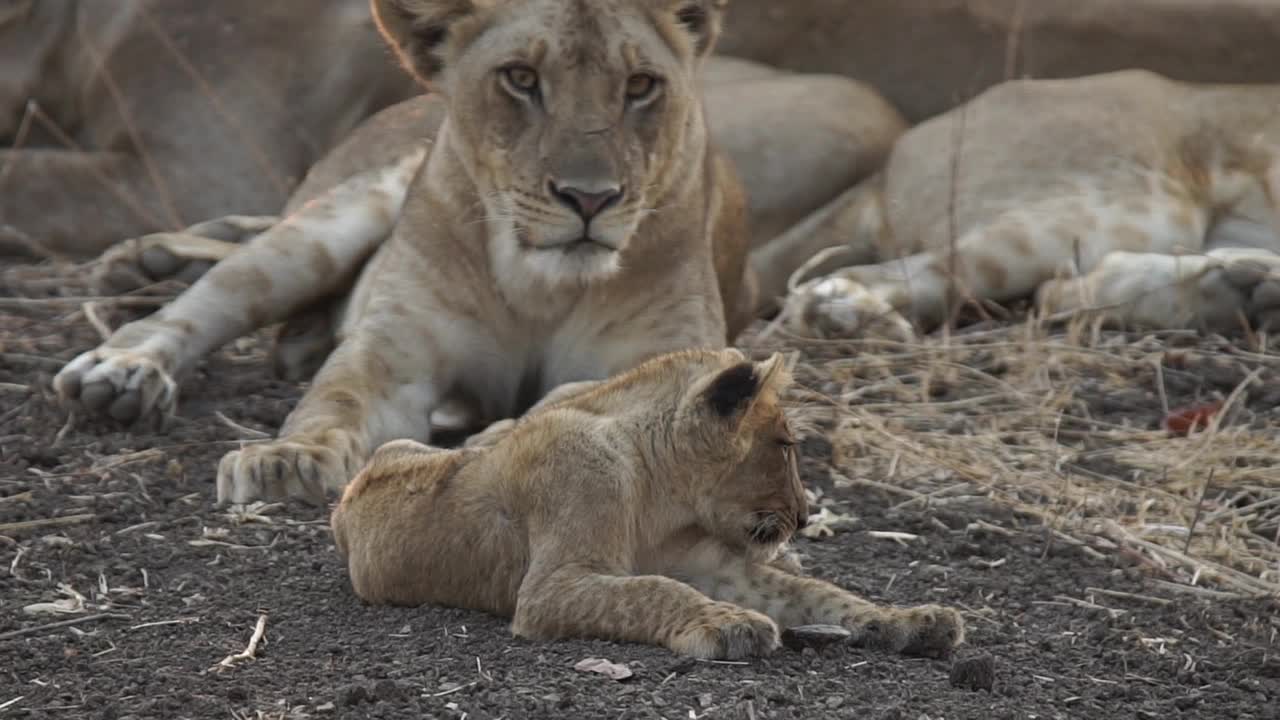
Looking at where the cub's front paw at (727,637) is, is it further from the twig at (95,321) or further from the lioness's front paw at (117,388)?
the twig at (95,321)

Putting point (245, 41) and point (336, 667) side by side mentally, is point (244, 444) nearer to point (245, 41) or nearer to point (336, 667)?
point (336, 667)

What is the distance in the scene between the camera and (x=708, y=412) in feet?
8.32

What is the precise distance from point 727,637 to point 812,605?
0.82ft

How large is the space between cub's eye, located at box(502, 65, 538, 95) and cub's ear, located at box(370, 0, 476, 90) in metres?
0.20

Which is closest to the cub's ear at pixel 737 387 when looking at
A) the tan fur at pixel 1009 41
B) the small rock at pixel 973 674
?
the small rock at pixel 973 674

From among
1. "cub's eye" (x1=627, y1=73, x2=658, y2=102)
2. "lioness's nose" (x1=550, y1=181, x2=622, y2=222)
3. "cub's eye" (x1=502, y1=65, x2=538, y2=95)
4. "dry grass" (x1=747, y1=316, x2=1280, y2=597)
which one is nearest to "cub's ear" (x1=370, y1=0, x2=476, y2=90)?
"cub's eye" (x1=502, y1=65, x2=538, y2=95)

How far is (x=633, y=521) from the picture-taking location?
2545mm

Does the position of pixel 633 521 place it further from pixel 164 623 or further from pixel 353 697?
pixel 164 623

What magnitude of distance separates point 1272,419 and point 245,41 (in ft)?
11.3

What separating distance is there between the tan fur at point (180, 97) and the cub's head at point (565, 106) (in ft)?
7.91

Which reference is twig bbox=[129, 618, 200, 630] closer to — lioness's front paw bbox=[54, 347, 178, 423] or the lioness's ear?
lioness's front paw bbox=[54, 347, 178, 423]

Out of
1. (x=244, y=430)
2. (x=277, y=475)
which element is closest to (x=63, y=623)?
(x=277, y=475)

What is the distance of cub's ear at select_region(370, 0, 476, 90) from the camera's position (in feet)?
12.9

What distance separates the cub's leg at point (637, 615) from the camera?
2.38m
